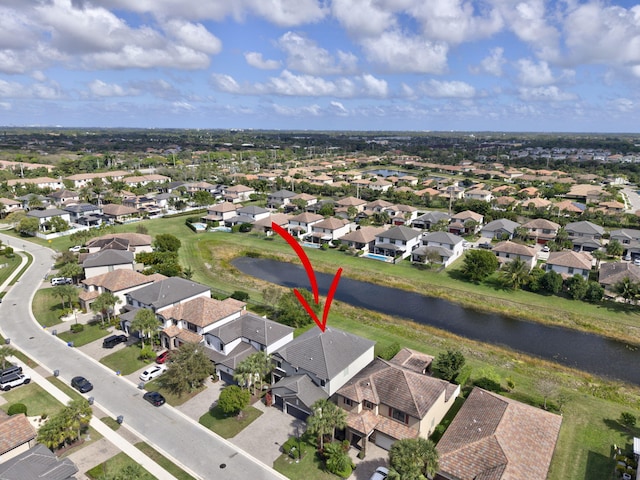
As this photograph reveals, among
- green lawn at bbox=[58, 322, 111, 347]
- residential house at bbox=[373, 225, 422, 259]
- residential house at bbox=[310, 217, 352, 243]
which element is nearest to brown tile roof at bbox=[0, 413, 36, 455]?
green lawn at bbox=[58, 322, 111, 347]

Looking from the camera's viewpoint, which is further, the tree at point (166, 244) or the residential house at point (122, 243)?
the tree at point (166, 244)

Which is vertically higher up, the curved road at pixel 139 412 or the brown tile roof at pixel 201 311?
the brown tile roof at pixel 201 311

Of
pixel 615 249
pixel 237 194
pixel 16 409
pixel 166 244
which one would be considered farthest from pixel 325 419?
pixel 237 194

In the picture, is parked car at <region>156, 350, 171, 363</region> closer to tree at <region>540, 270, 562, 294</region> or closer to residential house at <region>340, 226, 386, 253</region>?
residential house at <region>340, 226, 386, 253</region>

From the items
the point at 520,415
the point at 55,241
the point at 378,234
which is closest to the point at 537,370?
the point at 520,415

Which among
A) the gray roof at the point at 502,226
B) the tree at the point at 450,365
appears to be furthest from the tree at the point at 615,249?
the tree at the point at 450,365

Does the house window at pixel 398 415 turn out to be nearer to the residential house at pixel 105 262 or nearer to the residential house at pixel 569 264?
the residential house at pixel 569 264

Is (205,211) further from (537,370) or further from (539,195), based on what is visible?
(539,195)

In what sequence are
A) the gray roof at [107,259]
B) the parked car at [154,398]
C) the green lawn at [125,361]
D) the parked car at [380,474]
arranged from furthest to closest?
the gray roof at [107,259], the green lawn at [125,361], the parked car at [154,398], the parked car at [380,474]
